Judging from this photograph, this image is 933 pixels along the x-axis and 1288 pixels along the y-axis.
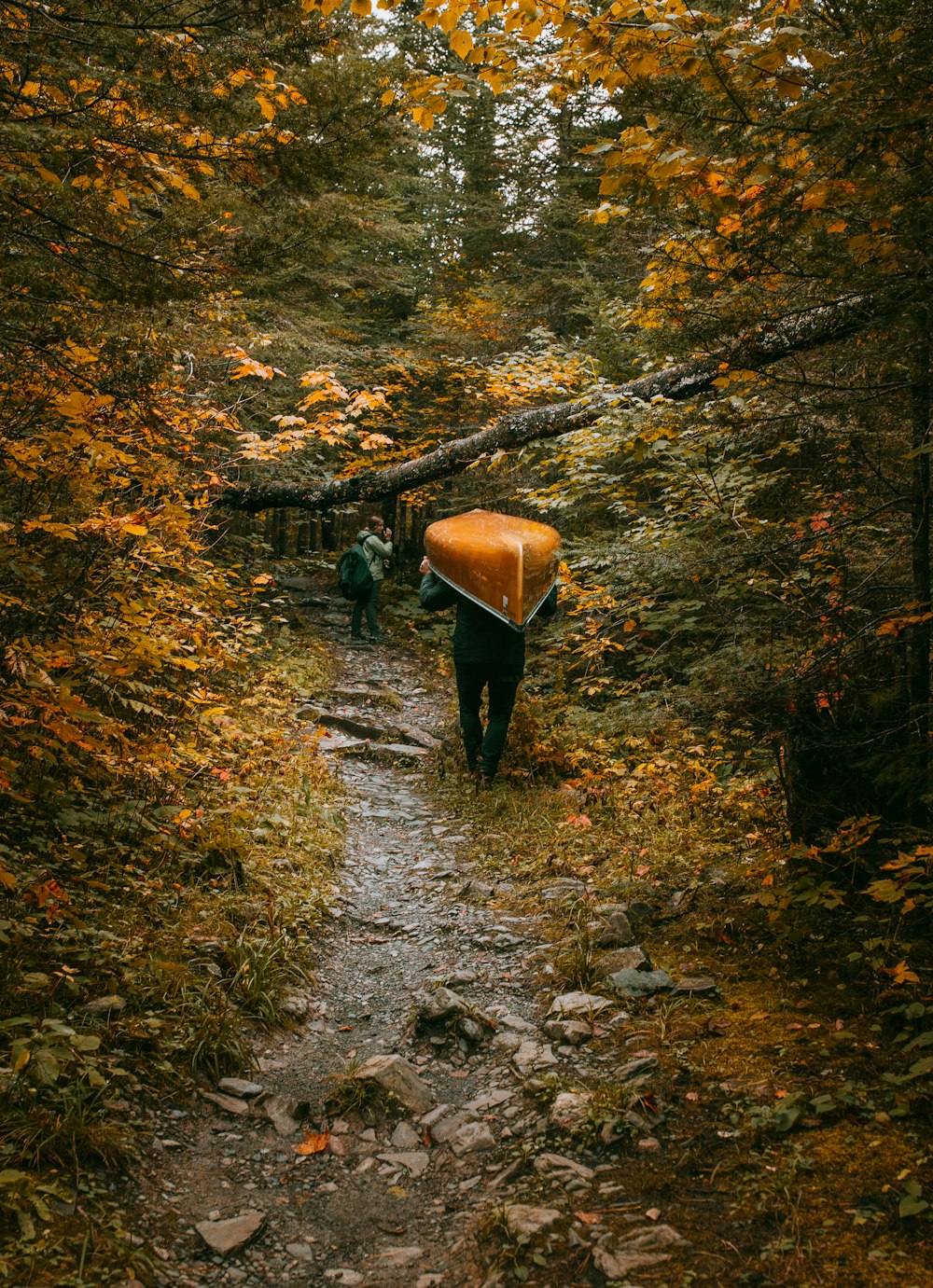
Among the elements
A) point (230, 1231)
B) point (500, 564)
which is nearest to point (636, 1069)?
point (230, 1231)

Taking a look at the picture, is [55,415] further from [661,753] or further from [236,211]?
[236,211]

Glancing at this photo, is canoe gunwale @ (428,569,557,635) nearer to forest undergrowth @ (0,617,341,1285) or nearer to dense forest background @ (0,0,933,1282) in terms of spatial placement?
dense forest background @ (0,0,933,1282)

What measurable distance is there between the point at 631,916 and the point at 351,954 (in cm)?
185

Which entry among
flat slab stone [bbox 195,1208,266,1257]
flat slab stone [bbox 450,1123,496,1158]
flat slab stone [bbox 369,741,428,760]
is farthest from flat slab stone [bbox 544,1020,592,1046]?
flat slab stone [bbox 369,741,428,760]

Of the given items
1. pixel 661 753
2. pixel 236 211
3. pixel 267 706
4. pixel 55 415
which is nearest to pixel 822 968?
pixel 661 753

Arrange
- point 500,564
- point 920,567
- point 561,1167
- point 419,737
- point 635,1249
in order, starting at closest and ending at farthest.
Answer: point 635,1249 → point 561,1167 → point 920,567 → point 500,564 → point 419,737

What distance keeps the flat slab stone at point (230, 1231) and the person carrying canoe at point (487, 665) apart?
17.7 feet

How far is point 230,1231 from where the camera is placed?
9.17 feet

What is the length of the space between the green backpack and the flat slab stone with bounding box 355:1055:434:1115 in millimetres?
12841

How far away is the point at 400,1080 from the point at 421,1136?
11.7 inches

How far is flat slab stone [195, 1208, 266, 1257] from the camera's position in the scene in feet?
8.95

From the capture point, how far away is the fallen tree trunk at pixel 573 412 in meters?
4.07

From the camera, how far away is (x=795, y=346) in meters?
4.07

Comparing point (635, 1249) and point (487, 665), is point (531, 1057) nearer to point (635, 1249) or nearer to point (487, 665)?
point (635, 1249)
